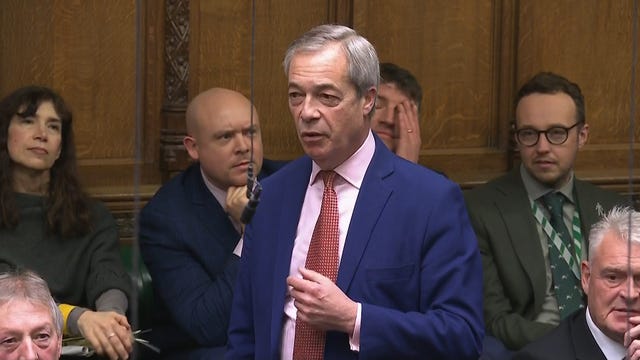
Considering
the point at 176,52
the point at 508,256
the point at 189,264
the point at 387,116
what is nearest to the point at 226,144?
the point at 189,264

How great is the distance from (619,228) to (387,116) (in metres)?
0.72

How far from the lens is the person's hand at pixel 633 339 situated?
288cm

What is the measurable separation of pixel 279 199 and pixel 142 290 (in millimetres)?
726

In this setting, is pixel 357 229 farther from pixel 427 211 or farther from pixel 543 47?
pixel 543 47

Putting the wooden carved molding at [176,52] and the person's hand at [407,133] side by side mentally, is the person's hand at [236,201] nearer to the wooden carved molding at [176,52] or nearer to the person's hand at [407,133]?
the person's hand at [407,133]

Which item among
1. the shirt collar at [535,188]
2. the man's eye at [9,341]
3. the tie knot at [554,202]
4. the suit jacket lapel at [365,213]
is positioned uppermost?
the suit jacket lapel at [365,213]

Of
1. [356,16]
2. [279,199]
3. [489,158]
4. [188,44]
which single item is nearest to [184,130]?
[188,44]

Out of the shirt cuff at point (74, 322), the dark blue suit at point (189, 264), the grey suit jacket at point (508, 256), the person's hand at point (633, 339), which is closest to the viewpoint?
the person's hand at point (633, 339)

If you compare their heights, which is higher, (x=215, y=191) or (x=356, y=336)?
(x=215, y=191)

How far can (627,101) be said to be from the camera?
167 inches

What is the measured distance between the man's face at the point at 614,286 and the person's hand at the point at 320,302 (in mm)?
611

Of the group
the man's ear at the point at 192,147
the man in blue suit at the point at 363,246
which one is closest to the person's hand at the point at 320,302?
the man in blue suit at the point at 363,246

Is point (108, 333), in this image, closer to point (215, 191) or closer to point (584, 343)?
point (215, 191)

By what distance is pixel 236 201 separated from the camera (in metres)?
3.34
